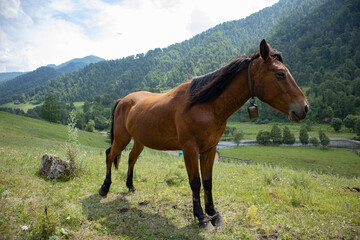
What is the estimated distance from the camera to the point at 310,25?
18425 centimetres

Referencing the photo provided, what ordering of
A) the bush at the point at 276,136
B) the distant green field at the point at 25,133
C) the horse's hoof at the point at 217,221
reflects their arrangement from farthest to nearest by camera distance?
the bush at the point at 276,136 < the distant green field at the point at 25,133 < the horse's hoof at the point at 217,221

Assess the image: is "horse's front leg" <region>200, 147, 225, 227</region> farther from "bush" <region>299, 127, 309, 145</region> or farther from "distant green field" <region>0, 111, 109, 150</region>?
"bush" <region>299, 127, 309, 145</region>

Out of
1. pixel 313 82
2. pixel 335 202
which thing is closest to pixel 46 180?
pixel 335 202

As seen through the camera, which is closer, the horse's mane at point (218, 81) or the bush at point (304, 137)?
the horse's mane at point (218, 81)

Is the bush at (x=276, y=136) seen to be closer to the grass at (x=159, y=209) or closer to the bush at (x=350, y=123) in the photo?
the bush at (x=350, y=123)

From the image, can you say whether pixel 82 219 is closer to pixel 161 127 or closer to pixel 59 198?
pixel 59 198

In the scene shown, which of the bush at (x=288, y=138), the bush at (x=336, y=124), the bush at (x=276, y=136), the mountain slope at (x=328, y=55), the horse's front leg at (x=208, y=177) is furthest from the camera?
the mountain slope at (x=328, y=55)

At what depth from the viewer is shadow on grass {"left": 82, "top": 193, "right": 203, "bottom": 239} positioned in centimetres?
372

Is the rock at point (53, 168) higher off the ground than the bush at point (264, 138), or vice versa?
the rock at point (53, 168)

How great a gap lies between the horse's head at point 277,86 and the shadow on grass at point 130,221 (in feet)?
8.90

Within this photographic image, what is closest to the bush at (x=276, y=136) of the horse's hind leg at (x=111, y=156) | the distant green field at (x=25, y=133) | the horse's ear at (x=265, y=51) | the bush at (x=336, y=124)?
the bush at (x=336, y=124)

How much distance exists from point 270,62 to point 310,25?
763 feet

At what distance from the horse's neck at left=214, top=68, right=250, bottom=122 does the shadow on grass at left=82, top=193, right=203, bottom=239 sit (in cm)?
231

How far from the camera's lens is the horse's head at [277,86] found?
319 cm
